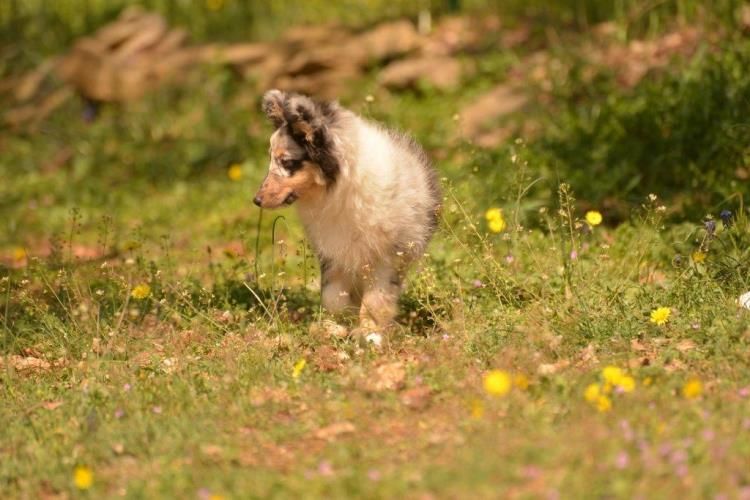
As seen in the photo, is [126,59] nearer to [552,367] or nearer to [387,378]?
[387,378]

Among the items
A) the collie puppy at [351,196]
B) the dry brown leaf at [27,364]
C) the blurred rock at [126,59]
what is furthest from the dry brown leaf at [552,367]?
the blurred rock at [126,59]

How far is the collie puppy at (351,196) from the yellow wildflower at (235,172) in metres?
3.34

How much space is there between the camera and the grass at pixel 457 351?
363 cm

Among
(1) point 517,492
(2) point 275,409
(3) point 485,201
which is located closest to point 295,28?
(3) point 485,201

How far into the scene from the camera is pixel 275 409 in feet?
14.3

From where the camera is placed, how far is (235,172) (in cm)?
905

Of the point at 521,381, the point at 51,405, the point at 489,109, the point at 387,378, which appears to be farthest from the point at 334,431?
the point at 489,109

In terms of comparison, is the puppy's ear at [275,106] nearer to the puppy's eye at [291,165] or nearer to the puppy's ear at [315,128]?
the puppy's ear at [315,128]

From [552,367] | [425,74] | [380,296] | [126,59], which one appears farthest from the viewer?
[126,59]

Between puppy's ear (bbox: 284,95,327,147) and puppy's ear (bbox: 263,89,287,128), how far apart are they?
7 cm

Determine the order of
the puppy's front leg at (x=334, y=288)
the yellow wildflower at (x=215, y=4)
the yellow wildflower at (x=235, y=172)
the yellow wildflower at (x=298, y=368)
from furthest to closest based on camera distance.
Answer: the yellow wildflower at (x=215, y=4) < the yellow wildflower at (x=235, y=172) < the puppy's front leg at (x=334, y=288) < the yellow wildflower at (x=298, y=368)

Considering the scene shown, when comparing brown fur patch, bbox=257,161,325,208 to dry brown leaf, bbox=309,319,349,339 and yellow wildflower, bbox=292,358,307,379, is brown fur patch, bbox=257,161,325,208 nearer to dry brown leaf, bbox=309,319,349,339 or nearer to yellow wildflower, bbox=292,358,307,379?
dry brown leaf, bbox=309,319,349,339

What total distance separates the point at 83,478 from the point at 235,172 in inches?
218

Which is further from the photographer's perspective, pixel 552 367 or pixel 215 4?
pixel 215 4
